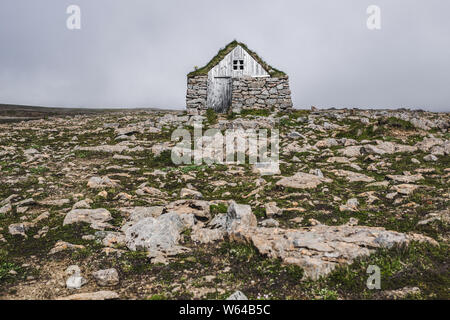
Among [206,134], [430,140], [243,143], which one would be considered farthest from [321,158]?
[206,134]

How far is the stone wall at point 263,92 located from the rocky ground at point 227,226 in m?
10.2

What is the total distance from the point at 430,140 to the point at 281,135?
6.16m

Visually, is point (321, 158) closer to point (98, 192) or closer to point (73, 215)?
point (98, 192)

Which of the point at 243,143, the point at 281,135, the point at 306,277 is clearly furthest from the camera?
the point at 281,135

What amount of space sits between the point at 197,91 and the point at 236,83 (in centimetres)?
315

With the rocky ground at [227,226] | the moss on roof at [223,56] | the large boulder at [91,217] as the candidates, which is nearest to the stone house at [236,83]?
the moss on roof at [223,56]

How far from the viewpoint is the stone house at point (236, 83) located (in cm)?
2125

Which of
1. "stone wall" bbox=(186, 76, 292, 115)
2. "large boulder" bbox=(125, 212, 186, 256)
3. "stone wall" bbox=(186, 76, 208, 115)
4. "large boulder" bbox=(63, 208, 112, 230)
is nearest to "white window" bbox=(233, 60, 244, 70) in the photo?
"stone wall" bbox=(186, 76, 292, 115)

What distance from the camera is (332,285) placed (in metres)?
4.13

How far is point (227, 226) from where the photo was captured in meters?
5.80

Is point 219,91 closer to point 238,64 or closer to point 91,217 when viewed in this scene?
point 238,64

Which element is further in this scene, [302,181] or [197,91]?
[197,91]

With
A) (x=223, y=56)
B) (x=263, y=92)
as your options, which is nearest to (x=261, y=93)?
(x=263, y=92)

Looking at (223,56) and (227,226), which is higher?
(223,56)
